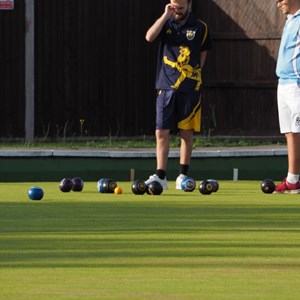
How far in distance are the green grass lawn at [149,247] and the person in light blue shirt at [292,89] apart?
0.47 m

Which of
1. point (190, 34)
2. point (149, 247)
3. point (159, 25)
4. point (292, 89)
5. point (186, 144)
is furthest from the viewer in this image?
point (186, 144)

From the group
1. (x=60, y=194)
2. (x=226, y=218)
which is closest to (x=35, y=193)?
(x=60, y=194)

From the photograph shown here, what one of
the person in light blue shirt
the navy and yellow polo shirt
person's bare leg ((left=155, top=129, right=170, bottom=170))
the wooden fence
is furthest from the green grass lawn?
the wooden fence

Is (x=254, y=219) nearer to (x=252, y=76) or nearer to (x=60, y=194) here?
(x=60, y=194)

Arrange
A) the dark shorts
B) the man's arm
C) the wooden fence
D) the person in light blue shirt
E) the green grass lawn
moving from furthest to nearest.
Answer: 1. the wooden fence
2. the dark shorts
3. the man's arm
4. the person in light blue shirt
5. the green grass lawn

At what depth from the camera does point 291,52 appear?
414 inches

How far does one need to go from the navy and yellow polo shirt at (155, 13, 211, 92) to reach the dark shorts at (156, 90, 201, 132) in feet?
0.20

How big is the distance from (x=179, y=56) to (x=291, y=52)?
95 centimetres

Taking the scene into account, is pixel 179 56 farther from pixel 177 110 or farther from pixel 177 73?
pixel 177 110

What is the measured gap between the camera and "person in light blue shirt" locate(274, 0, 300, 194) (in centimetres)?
1045

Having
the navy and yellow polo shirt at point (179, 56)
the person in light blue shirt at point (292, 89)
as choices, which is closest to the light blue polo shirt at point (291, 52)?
the person in light blue shirt at point (292, 89)

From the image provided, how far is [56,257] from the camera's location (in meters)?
6.30

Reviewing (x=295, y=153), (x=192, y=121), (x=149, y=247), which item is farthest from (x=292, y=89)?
(x=149, y=247)

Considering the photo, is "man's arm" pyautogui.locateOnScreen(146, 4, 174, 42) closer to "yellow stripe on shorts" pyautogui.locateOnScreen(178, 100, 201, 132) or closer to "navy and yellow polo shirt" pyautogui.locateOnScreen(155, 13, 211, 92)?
"navy and yellow polo shirt" pyautogui.locateOnScreen(155, 13, 211, 92)
